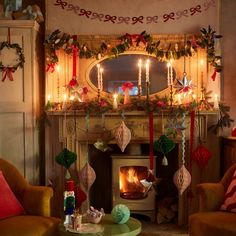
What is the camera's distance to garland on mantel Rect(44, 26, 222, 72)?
3.90 meters

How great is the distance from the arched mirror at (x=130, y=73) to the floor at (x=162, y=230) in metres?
1.35

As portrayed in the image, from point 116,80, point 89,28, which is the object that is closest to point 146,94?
point 116,80

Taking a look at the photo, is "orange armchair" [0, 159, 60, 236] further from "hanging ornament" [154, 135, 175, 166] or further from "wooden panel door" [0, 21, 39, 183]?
"hanging ornament" [154, 135, 175, 166]

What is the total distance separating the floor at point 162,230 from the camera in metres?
3.66

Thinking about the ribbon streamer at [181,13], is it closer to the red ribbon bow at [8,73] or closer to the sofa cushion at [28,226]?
the red ribbon bow at [8,73]

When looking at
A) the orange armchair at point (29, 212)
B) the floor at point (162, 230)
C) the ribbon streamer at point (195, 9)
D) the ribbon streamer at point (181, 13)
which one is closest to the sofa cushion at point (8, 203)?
the orange armchair at point (29, 212)

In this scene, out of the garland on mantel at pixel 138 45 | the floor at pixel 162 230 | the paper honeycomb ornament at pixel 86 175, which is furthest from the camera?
the garland on mantel at pixel 138 45

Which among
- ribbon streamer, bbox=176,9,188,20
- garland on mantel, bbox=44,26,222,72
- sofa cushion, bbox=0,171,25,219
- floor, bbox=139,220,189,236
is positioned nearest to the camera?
sofa cushion, bbox=0,171,25,219

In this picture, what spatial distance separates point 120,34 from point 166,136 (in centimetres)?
118

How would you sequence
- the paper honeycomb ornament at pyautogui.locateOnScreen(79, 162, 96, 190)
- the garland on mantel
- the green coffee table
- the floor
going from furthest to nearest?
Result: 1. the garland on mantel
2. the paper honeycomb ornament at pyautogui.locateOnScreen(79, 162, 96, 190)
3. the floor
4. the green coffee table

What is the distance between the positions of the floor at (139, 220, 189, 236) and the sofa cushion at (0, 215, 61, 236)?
1170 mm

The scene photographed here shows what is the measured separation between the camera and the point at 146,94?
158 inches

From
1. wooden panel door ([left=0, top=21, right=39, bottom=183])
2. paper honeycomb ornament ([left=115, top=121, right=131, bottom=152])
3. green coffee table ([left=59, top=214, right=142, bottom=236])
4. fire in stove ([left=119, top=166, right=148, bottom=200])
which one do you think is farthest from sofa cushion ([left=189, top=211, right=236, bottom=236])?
wooden panel door ([left=0, top=21, right=39, bottom=183])

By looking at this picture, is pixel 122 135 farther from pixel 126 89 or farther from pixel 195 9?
pixel 195 9
